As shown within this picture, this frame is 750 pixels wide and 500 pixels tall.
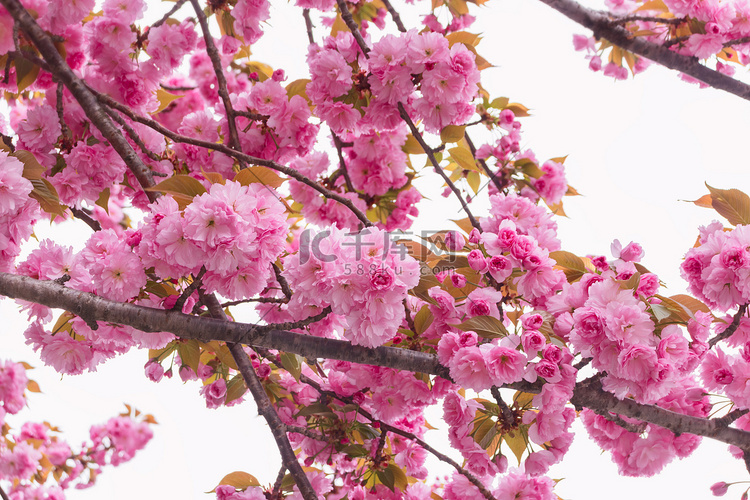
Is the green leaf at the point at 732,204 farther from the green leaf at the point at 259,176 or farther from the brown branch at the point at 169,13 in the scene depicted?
the brown branch at the point at 169,13

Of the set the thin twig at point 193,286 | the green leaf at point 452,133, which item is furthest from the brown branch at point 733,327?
the thin twig at point 193,286

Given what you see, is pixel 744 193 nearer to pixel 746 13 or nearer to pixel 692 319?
pixel 692 319

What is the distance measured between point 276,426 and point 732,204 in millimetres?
1329

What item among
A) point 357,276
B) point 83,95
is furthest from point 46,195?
point 357,276

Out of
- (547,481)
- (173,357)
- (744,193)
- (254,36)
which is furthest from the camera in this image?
(254,36)

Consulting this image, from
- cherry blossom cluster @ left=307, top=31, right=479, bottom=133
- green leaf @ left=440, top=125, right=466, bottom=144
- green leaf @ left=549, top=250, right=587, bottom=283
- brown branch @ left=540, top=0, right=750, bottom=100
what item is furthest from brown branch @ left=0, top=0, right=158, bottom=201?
brown branch @ left=540, top=0, right=750, bottom=100

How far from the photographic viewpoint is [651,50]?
2277mm

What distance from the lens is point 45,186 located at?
1.33 m

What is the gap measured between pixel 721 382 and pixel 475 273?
70 cm

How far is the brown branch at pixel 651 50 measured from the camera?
2.26 meters

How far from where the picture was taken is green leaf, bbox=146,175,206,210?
1066mm

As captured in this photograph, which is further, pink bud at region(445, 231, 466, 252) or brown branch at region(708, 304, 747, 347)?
pink bud at region(445, 231, 466, 252)

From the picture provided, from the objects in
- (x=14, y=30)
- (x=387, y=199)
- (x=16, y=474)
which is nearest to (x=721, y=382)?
(x=387, y=199)

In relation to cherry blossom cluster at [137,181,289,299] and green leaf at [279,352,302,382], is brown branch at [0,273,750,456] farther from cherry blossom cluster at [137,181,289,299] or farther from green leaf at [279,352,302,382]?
green leaf at [279,352,302,382]
